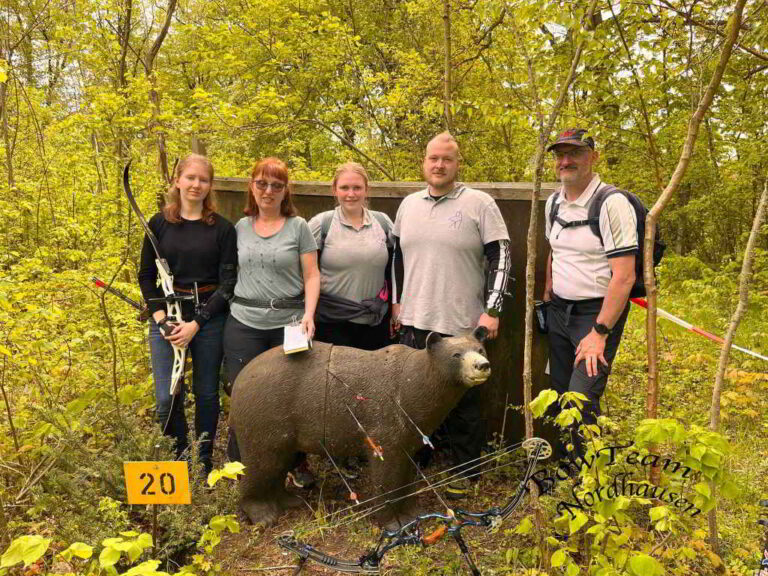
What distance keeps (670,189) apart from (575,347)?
45.1 inches

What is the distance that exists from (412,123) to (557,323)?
5.84m

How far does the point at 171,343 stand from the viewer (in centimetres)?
339

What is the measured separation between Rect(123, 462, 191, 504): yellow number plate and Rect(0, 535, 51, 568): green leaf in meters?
1.06

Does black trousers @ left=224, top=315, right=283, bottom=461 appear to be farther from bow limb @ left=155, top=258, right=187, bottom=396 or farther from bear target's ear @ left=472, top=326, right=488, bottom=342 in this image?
bear target's ear @ left=472, top=326, right=488, bottom=342

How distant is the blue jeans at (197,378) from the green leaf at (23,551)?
6.77 ft

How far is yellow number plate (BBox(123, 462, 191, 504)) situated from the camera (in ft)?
8.17

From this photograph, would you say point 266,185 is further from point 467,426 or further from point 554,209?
point 467,426

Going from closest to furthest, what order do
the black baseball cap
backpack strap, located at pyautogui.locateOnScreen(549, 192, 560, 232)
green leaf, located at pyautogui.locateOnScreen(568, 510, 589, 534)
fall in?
green leaf, located at pyautogui.locateOnScreen(568, 510, 589, 534) → the black baseball cap → backpack strap, located at pyautogui.locateOnScreen(549, 192, 560, 232)

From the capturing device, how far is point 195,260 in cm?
346

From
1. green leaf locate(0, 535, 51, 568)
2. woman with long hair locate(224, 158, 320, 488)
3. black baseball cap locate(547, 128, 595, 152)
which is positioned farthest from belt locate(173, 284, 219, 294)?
black baseball cap locate(547, 128, 595, 152)

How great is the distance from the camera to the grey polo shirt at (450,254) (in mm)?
3357

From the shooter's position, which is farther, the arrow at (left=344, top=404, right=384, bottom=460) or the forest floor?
the arrow at (left=344, top=404, right=384, bottom=460)

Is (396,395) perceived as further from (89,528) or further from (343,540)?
(89,528)

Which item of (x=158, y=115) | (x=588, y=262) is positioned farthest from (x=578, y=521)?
(x=158, y=115)
